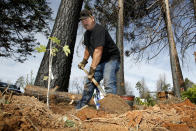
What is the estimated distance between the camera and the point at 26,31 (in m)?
7.21

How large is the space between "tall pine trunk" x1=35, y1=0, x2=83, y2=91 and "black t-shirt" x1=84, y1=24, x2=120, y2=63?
2.73 feet

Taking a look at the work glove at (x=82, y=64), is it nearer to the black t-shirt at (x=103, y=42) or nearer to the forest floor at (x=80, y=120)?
the black t-shirt at (x=103, y=42)

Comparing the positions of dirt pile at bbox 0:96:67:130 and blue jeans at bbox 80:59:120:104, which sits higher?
blue jeans at bbox 80:59:120:104

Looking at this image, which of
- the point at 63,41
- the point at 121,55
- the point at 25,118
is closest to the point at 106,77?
the point at 63,41

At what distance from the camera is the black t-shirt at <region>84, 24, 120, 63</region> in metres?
2.43

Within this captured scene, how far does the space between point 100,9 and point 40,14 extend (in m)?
3.03

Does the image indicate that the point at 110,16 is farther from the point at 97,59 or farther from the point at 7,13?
the point at 97,59

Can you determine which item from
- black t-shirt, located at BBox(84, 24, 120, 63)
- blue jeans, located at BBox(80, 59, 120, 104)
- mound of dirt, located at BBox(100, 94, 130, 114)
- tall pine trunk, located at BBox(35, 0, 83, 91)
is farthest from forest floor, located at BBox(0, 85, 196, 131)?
tall pine trunk, located at BBox(35, 0, 83, 91)

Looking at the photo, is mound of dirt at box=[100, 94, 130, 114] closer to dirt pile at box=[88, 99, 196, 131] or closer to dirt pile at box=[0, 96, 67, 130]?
dirt pile at box=[88, 99, 196, 131]

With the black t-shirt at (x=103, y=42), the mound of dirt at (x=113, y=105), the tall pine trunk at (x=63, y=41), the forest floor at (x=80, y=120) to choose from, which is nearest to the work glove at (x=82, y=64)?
the black t-shirt at (x=103, y=42)

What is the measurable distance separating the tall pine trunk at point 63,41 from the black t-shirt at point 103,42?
833 millimetres

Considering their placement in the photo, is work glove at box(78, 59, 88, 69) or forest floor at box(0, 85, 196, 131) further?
work glove at box(78, 59, 88, 69)

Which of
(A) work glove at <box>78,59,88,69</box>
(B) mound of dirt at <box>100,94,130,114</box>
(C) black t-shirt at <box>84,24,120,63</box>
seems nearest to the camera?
(B) mound of dirt at <box>100,94,130,114</box>

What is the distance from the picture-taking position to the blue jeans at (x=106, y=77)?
2.55 metres
